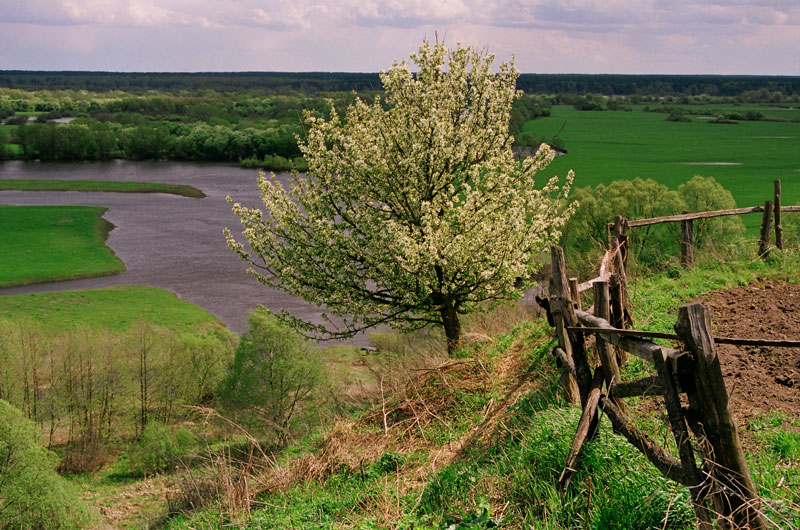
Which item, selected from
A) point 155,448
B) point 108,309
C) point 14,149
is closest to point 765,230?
point 155,448

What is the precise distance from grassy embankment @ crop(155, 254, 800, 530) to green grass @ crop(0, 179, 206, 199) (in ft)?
279

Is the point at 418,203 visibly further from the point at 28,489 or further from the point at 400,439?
the point at 28,489

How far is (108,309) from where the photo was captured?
146 ft

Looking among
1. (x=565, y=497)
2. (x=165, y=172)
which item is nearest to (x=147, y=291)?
(x=565, y=497)

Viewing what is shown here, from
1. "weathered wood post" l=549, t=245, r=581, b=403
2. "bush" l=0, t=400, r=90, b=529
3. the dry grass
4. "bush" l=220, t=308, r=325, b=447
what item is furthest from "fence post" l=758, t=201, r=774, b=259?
"bush" l=0, t=400, r=90, b=529

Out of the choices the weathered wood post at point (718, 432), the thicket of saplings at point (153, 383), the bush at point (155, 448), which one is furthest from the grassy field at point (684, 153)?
the weathered wood post at point (718, 432)

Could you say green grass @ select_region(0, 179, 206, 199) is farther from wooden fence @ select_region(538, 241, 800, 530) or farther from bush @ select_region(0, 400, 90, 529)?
wooden fence @ select_region(538, 241, 800, 530)

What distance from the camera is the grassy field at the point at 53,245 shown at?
176 ft

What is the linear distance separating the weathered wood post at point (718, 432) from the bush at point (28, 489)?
2500cm

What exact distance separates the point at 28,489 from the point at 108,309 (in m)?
21.8

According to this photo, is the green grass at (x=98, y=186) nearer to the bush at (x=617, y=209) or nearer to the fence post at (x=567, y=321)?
the bush at (x=617, y=209)

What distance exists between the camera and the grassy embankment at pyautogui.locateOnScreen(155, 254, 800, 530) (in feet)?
17.0

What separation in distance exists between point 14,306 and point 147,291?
872 cm

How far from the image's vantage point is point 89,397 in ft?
118
